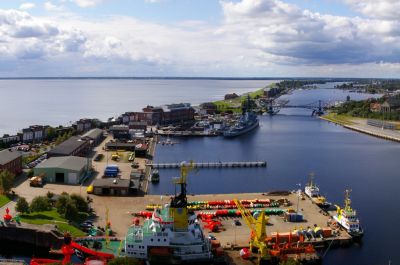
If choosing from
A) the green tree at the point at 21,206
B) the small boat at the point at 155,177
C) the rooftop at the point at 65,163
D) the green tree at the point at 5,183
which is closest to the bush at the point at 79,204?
the green tree at the point at 21,206

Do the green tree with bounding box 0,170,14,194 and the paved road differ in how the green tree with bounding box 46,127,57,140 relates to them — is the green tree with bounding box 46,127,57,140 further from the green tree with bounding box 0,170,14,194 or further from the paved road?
the paved road

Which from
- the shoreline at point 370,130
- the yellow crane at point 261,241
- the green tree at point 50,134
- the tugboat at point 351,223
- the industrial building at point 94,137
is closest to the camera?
the yellow crane at point 261,241

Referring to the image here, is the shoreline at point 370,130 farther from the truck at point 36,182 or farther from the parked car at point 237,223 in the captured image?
the truck at point 36,182

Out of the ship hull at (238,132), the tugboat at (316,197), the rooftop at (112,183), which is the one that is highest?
the ship hull at (238,132)

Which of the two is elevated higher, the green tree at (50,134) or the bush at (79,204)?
the green tree at (50,134)

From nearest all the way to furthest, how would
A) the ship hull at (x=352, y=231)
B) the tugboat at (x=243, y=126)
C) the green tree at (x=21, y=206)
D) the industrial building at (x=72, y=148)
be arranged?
the green tree at (x=21, y=206), the ship hull at (x=352, y=231), the industrial building at (x=72, y=148), the tugboat at (x=243, y=126)

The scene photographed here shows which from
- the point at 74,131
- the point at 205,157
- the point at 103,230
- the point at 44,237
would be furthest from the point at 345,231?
the point at 74,131

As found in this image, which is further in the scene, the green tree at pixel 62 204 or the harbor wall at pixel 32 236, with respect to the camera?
the green tree at pixel 62 204
